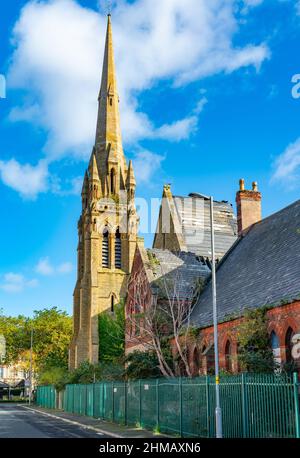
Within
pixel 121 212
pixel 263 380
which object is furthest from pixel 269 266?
pixel 121 212

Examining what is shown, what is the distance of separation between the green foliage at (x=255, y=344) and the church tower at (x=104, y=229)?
44389mm

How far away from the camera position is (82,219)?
3041 inches

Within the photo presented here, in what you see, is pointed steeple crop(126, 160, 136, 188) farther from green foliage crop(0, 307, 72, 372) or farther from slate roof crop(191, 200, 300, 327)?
slate roof crop(191, 200, 300, 327)

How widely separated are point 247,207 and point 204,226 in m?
14.7

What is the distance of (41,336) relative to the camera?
87.9 metres

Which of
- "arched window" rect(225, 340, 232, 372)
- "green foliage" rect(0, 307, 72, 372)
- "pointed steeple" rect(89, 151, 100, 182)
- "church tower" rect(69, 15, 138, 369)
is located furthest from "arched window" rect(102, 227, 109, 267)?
"arched window" rect(225, 340, 232, 372)

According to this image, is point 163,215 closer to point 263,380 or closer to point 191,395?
point 191,395

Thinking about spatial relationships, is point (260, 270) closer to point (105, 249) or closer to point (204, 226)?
point (204, 226)

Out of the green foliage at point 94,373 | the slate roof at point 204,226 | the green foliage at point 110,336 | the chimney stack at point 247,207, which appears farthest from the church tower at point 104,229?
the chimney stack at point 247,207

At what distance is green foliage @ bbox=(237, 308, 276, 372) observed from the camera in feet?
75.1

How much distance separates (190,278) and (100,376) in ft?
35.4

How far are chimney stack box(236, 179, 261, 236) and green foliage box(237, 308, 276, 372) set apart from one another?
1599 centimetres

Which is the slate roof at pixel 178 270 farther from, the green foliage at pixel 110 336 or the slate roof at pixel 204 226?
the green foliage at pixel 110 336

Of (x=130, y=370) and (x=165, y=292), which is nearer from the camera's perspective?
(x=130, y=370)
